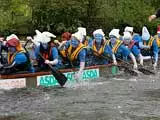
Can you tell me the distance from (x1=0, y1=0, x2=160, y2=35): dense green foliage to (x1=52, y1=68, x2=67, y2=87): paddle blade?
58.9 feet

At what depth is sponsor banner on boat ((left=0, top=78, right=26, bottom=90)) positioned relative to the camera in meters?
13.6

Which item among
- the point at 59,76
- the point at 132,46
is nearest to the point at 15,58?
the point at 59,76

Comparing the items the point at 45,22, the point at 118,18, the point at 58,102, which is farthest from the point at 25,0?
the point at 58,102

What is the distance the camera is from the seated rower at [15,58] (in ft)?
45.3

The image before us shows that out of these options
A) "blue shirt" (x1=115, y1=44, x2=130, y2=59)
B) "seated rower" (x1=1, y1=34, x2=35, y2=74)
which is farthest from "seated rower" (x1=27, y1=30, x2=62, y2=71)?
"blue shirt" (x1=115, y1=44, x2=130, y2=59)

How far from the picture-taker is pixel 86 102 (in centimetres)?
1315

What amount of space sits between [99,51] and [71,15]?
16057 millimetres

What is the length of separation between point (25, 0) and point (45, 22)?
9.41 ft

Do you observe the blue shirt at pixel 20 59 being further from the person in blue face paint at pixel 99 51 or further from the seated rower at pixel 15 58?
the person in blue face paint at pixel 99 51

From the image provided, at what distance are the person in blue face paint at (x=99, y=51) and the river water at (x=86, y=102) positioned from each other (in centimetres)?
80

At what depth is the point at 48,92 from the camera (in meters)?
14.2

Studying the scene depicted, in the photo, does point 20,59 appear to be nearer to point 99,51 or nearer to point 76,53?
point 76,53

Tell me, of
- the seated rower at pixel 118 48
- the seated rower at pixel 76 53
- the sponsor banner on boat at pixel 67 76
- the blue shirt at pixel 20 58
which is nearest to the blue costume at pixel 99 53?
the seated rower at pixel 118 48

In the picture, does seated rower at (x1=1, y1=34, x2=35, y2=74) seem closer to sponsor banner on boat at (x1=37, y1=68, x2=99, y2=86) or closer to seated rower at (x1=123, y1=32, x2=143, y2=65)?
sponsor banner on boat at (x1=37, y1=68, x2=99, y2=86)
